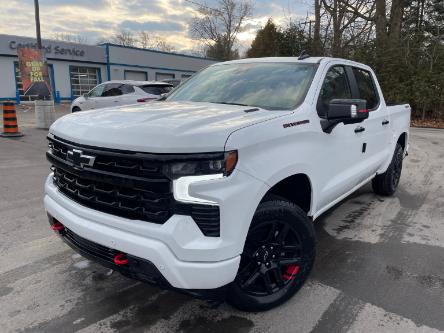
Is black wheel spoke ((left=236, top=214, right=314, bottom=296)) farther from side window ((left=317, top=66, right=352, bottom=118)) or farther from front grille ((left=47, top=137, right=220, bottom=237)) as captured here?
side window ((left=317, top=66, right=352, bottom=118))

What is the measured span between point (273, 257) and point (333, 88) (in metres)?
1.87

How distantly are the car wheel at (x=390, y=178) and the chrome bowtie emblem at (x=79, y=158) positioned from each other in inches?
171

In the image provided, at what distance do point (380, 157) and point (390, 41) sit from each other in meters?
15.9

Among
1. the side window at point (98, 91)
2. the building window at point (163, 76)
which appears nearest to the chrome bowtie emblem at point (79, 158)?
the side window at point (98, 91)

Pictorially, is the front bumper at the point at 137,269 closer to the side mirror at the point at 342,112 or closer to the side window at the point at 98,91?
the side mirror at the point at 342,112

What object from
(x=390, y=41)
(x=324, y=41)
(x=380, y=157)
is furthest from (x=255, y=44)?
(x=380, y=157)

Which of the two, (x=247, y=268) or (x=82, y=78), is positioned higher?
(x=82, y=78)

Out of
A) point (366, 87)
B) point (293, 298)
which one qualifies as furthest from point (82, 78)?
point (293, 298)

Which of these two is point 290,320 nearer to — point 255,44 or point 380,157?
point 380,157

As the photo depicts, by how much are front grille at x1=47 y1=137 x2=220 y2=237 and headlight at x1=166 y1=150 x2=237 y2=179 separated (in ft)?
0.16

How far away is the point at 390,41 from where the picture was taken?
61.0 feet

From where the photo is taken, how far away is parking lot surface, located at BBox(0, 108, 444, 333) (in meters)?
2.78

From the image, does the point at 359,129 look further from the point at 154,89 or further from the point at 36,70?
the point at 36,70

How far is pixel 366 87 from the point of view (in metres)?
4.79
